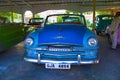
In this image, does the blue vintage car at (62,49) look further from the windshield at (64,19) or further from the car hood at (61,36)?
the windshield at (64,19)

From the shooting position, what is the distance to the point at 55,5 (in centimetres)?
2373

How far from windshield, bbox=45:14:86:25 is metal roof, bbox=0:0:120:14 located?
14568 mm

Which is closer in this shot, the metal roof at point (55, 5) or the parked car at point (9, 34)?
the parked car at point (9, 34)

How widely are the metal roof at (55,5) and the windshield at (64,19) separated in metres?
14.6

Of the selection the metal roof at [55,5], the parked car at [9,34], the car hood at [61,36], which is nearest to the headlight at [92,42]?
the car hood at [61,36]

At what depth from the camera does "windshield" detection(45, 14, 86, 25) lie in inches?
262

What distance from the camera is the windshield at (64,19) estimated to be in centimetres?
666

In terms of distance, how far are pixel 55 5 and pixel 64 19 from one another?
55.8 ft

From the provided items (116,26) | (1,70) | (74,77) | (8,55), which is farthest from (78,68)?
(116,26)

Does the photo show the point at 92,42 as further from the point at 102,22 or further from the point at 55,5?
the point at 55,5

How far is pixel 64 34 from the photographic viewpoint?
16.6 feet

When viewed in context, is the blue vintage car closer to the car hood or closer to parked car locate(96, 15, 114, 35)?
the car hood

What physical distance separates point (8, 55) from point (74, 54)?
10.9 feet

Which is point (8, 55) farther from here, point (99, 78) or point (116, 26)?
point (116, 26)
